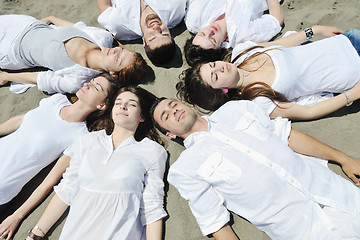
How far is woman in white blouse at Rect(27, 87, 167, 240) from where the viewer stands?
286cm

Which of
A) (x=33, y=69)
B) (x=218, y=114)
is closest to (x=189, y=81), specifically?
(x=218, y=114)

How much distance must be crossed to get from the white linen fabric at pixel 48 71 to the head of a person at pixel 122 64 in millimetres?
267

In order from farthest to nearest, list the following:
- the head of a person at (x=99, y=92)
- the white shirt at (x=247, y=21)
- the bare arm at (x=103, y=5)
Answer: the bare arm at (x=103, y=5)
the white shirt at (x=247, y=21)
the head of a person at (x=99, y=92)

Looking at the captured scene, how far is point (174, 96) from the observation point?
4141 millimetres

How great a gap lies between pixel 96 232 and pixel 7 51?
3435mm

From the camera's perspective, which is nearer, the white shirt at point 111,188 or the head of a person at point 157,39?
the white shirt at point 111,188

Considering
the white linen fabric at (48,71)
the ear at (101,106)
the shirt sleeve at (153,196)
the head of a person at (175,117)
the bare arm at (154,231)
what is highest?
the white linen fabric at (48,71)

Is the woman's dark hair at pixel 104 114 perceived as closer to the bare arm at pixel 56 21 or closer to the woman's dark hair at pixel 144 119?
the woman's dark hair at pixel 144 119

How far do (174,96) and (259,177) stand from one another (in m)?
1.97

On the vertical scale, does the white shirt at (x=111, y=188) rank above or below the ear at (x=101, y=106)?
below

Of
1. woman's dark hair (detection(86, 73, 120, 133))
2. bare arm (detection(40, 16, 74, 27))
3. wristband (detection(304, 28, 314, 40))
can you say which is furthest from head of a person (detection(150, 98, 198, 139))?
bare arm (detection(40, 16, 74, 27))

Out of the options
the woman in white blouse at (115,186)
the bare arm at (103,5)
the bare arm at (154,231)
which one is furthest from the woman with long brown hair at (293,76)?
the bare arm at (103,5)

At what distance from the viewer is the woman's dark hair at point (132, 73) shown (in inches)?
Result: 155

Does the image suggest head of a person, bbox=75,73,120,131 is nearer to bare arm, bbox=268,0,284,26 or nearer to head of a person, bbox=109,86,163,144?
head of a person, bbox=109,86,163,144
